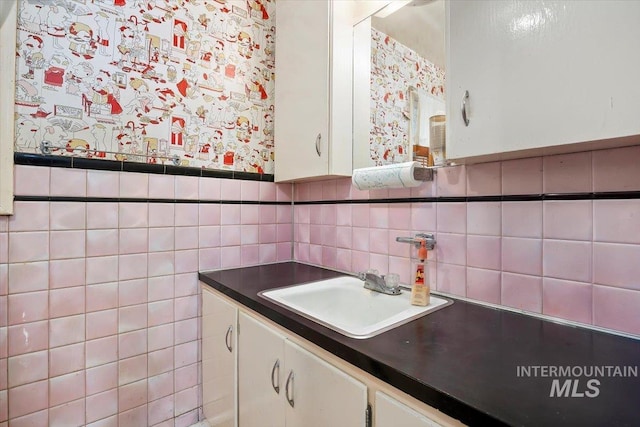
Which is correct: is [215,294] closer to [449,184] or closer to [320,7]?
[449,184]


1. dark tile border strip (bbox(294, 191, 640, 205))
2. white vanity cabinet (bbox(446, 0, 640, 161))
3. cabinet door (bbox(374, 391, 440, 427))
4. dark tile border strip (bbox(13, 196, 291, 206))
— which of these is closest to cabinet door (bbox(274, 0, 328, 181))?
dark tile border strip (bbox(13, 196, 291, 206))

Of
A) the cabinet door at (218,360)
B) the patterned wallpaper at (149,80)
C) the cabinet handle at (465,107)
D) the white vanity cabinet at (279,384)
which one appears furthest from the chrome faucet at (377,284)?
the patterned wallpaper at (149,80)

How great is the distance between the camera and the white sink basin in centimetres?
110

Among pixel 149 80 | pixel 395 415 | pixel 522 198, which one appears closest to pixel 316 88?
pixel 149 80

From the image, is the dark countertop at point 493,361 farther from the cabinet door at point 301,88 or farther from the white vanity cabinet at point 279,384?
the cabinet door at point 301,88

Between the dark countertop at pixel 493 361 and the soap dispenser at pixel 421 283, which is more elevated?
the soap dispenser at pixel 421 283

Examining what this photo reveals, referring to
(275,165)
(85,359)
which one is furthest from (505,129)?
(85,359)

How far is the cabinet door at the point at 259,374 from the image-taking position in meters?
0.98

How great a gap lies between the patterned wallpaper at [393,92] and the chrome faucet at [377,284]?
0.54 metres

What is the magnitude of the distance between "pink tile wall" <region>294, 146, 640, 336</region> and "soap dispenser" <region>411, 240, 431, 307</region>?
62mm

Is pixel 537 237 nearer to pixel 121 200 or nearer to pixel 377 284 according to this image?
pixel 377 284

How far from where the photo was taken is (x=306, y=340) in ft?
2.84

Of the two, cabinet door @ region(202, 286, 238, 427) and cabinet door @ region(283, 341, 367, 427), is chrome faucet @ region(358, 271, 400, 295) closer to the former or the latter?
cabinet door @ region(283, 341, 367, 427)

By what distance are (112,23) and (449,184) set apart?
5.04 ft
